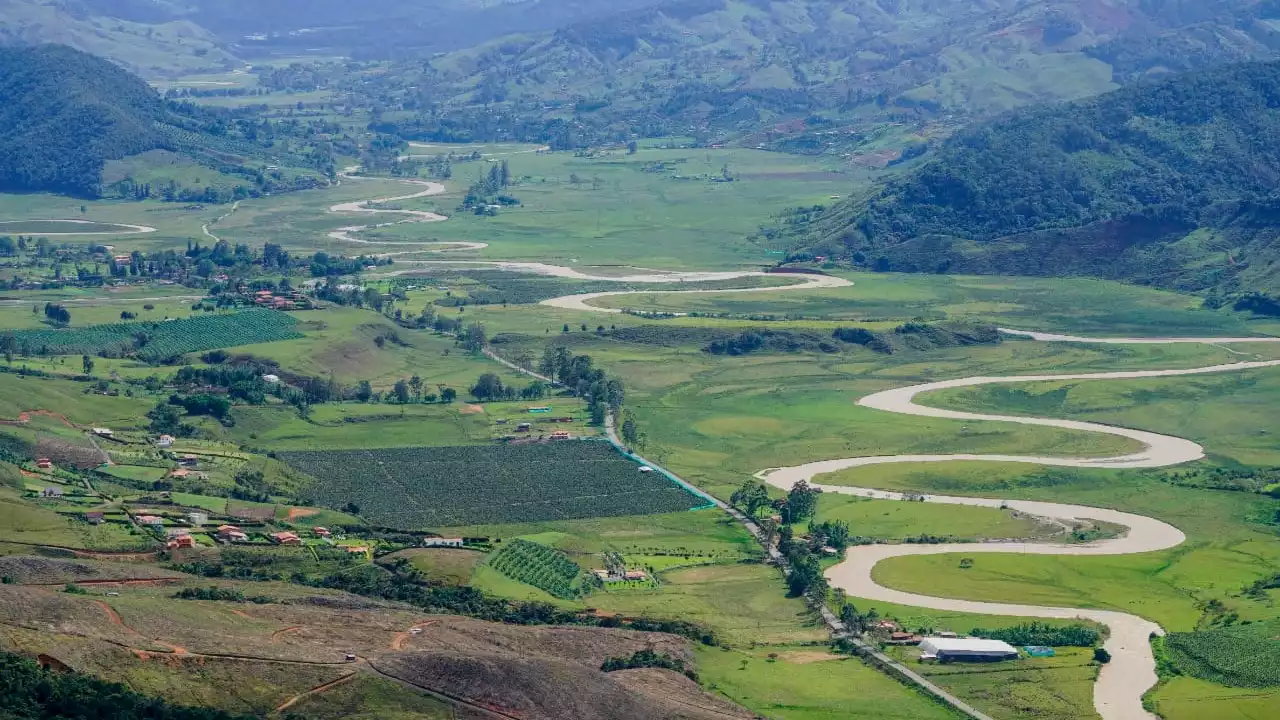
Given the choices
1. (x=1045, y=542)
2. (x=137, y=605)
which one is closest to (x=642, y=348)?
(x=1045, y=542)

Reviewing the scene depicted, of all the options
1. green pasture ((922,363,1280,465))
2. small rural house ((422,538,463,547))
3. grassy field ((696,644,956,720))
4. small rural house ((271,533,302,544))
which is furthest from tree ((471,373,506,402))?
grassy field ((696,644,956,720))

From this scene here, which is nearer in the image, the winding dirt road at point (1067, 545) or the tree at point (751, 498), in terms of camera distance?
the winding dirt road at point (1067, 545)

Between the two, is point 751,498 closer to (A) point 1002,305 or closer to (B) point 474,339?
(B) point 474,339

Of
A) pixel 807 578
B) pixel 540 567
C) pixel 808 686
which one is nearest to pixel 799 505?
pixel 807 578

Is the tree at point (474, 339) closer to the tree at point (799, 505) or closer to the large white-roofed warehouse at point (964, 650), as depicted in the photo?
the tree at point (799, 505)

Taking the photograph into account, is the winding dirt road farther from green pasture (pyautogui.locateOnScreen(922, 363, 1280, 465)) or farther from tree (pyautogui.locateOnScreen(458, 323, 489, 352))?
tree (pyautogui.locateOnScreen(458, 323, 489, 352))

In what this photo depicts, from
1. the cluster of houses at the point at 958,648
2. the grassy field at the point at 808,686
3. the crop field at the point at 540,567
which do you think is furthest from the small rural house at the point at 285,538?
the cluster of houses at the point at 958,648

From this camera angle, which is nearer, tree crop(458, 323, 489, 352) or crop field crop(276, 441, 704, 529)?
crop field crop(276, 441, 704, 529)
